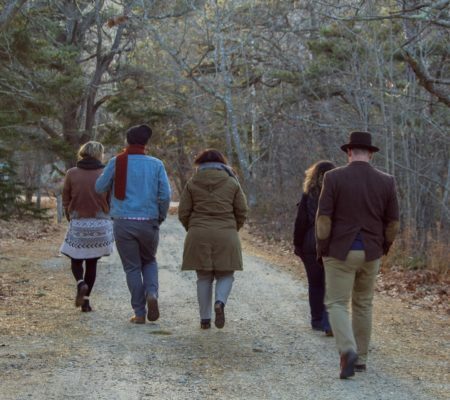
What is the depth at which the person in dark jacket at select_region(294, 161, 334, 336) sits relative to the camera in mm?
7809

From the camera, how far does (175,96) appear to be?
29.5m

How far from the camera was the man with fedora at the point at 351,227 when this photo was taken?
236 inches

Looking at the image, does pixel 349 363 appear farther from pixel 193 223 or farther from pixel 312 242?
pixel 193 223

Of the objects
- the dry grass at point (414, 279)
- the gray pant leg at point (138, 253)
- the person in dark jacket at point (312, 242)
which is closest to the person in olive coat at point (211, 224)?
the gray pant leg at point (138, 253)

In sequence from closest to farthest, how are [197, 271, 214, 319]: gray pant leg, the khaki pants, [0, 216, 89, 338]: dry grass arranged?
the khaki pants < [197, 271, 214, 319]: gray pant leg < [0, 216, 89, 338]: dry grass

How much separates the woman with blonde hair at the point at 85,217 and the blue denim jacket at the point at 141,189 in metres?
0.63

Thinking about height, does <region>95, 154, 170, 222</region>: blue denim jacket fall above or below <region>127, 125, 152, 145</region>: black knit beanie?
below

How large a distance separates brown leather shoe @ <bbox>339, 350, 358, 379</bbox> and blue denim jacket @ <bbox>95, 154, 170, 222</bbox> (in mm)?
2956

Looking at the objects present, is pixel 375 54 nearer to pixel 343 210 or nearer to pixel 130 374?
pixel 343 210

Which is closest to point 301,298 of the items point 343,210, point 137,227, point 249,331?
point 249,331

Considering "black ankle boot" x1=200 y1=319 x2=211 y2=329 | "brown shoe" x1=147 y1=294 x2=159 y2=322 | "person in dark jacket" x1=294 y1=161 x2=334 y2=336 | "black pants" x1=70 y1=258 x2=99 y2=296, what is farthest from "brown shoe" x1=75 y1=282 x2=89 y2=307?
"person in dark jacket" x1=294 y1=161 x2=334 y2=336

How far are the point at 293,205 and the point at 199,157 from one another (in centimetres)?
1393

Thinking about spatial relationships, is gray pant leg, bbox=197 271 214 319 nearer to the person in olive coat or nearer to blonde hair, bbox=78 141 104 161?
the person in olive coat

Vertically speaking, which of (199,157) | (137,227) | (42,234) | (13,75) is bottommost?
(42,234)
